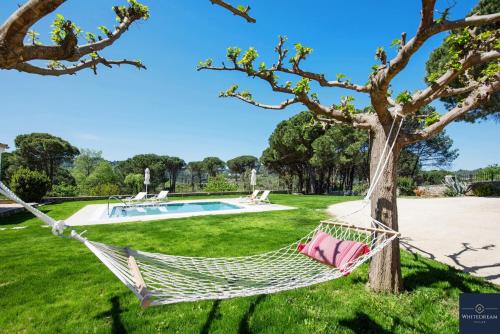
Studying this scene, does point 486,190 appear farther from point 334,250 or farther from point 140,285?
point 140,285

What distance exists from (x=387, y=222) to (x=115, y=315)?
119 inches

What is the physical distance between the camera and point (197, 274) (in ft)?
7.18

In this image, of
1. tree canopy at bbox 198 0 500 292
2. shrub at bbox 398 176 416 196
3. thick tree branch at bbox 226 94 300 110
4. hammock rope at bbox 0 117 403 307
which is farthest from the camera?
shrub at bbox 398 176 416 196

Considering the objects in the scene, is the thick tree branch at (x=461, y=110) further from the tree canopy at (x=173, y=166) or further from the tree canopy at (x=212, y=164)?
the tree canopy at (x=212, y=164)

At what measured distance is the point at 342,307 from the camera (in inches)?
109

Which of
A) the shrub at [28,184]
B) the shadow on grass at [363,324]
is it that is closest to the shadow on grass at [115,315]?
the shadow on grass at [363,324]

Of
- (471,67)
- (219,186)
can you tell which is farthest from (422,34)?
(219,186)

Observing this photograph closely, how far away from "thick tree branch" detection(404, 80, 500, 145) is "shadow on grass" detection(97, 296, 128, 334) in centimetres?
351

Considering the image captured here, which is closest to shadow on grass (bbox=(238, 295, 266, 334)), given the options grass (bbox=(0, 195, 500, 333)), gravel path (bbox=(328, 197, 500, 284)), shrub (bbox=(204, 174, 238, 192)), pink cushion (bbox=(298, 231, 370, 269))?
grass (bbox=(0, 195, 500, 333))

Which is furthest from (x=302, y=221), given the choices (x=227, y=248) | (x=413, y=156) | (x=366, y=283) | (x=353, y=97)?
(x=413, y=156)

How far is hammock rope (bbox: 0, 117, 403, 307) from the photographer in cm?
173

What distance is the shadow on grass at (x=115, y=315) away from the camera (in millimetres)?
2337

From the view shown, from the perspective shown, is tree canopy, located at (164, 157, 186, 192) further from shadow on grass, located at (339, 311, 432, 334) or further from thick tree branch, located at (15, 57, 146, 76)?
shadow on grass, located at (339, 311, 432, 334)
